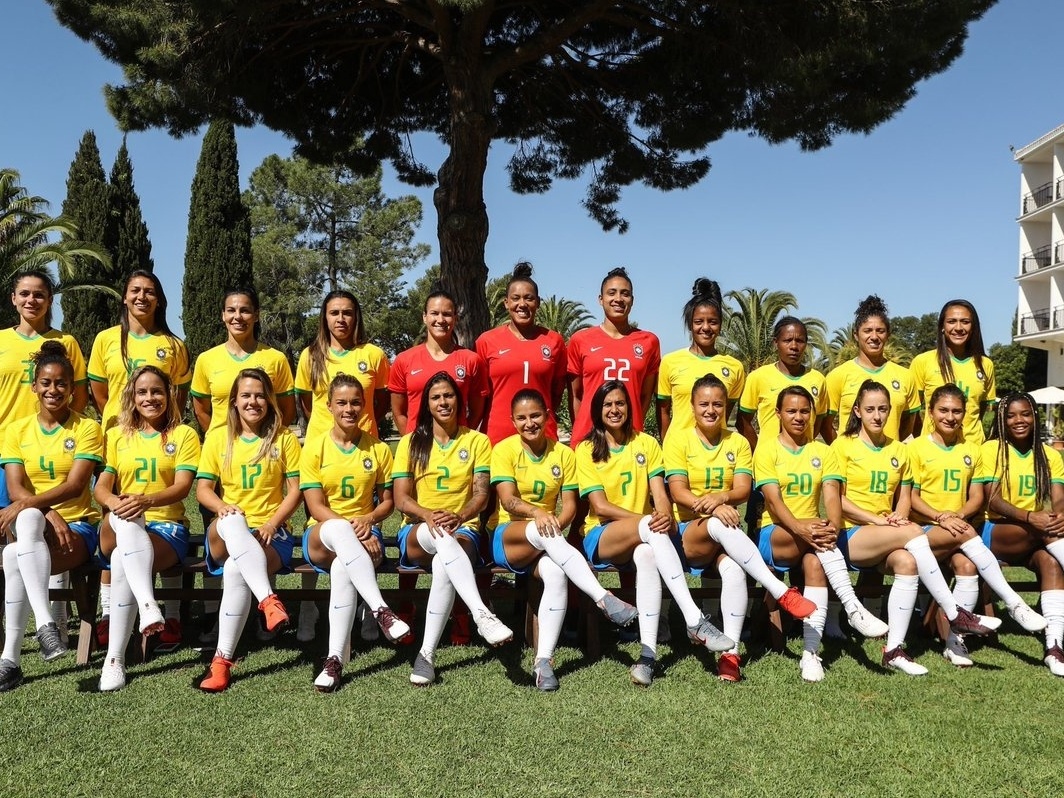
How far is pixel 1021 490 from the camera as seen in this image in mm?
4574

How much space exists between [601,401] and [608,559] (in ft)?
2.68

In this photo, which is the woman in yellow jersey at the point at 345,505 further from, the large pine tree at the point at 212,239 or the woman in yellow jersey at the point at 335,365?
the large pine tree at the point at 212,239

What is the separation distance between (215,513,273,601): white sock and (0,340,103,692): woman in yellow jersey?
863 mm

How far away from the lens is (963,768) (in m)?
3.03

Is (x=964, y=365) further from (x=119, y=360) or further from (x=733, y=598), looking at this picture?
(x=119, y=360)

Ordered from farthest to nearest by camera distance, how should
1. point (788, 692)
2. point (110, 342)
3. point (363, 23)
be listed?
point (363, 23) → point (110, 342) → point (788, 692)

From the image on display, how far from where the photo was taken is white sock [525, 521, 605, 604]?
391cm

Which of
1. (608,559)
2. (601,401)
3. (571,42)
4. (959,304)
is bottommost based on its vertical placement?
(608,559)

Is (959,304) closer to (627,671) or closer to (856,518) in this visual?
(856,518)

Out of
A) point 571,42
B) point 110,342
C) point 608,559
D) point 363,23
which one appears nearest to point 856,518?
point 608,559

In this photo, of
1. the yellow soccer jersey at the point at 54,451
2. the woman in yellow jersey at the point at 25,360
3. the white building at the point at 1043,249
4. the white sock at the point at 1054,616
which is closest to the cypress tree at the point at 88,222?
the woman in yellow jersey at the point at 25,360

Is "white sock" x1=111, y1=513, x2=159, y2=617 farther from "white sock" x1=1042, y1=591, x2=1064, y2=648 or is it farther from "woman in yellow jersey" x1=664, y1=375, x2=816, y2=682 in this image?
"white sock" x1=1042, y1=591, x2=1064, y2=648

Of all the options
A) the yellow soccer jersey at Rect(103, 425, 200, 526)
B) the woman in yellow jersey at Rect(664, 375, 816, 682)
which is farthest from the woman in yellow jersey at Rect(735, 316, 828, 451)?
the yellow soccer jersey at Rect(103, 425, 200, 526)

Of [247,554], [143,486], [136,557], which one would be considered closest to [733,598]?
[247,554]
